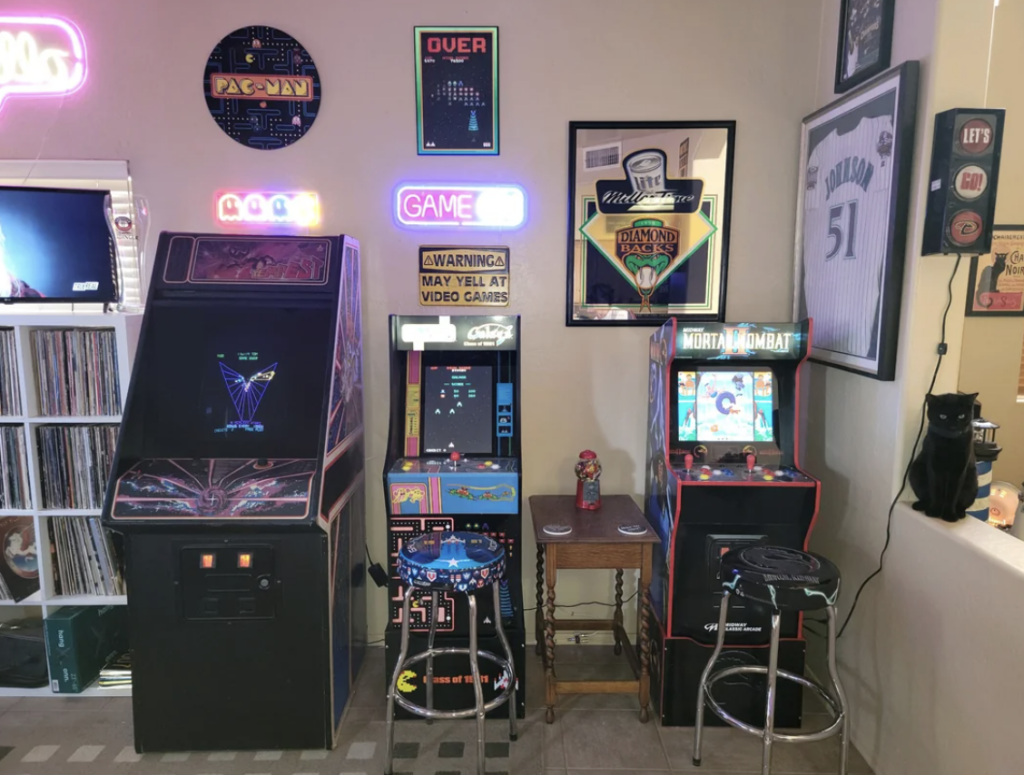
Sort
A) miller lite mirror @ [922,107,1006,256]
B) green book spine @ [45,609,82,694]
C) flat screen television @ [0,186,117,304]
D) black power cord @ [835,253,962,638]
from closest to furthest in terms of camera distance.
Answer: miller lite mirror @ [922,107,1006,256] → black power cord @ [835,253,962,638] → green book spine @ [45,609,82,694] → flat screen television @ [0,186,117,304]

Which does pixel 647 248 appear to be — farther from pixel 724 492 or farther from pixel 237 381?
pixel 237 381

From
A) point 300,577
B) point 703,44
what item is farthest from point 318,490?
point 703,44

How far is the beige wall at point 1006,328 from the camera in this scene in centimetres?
328

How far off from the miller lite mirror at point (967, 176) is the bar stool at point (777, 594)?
3.75 feet

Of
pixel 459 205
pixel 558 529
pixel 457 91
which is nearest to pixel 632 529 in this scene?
pixel 558 529

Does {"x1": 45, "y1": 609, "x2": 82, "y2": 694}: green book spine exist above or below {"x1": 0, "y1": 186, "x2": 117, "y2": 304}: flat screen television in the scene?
below

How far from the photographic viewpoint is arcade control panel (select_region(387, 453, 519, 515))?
8.17 feet

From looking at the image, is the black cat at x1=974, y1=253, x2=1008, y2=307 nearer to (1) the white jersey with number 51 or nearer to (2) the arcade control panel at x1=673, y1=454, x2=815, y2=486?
(1) the white jersey with number 51

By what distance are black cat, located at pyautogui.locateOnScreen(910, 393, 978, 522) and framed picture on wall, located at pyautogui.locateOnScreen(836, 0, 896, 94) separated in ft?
4.18

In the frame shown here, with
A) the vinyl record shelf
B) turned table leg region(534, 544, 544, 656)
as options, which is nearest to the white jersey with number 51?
turned table leg region(534, 544, 544, 656)

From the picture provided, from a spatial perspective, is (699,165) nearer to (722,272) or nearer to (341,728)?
(722,272)

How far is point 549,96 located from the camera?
3.01m

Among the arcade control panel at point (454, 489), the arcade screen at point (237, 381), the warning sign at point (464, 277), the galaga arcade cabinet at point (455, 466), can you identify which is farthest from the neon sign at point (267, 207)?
the arcade control panel at point (454, 489)

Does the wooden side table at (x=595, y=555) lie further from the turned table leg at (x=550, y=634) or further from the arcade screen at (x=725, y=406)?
the arcade screen at (x=725, y=406)
